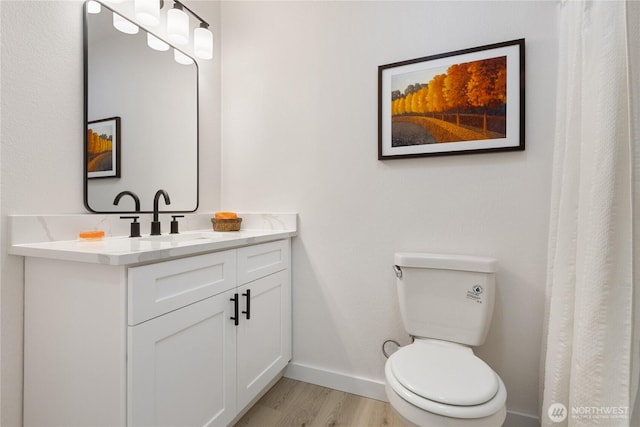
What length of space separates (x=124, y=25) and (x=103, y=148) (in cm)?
59

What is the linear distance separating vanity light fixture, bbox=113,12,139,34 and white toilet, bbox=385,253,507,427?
5.37 feet

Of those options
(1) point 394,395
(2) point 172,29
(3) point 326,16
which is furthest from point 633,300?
(2) point 172,29

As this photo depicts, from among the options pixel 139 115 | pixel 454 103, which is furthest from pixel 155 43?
pixel 454 103

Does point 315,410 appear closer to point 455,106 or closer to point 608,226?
point 608,226

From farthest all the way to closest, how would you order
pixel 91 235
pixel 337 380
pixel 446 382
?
pixel 337 380 → pixel 91 235 → pixel 446 382

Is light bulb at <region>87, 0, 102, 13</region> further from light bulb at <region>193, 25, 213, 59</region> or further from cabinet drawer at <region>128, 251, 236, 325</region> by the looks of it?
cabinet drawer at <region>128, 251, 236, 325</region>

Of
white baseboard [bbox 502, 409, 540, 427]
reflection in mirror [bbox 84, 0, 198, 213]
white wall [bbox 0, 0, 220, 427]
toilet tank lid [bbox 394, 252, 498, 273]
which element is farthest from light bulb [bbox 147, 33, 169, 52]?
white baseboard [bbox 502, 409, 540, 427]

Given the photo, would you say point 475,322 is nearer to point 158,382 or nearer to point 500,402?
point 500,402

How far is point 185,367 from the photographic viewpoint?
106cm

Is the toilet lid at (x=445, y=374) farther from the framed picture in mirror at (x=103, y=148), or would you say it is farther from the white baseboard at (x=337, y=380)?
the framed picture in mirror at (x=103, y=148)

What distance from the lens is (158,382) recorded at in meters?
0.96

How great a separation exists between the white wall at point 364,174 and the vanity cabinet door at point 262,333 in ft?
0.39

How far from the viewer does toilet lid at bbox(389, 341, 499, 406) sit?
3.05 ft

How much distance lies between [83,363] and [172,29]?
1.53 meters
